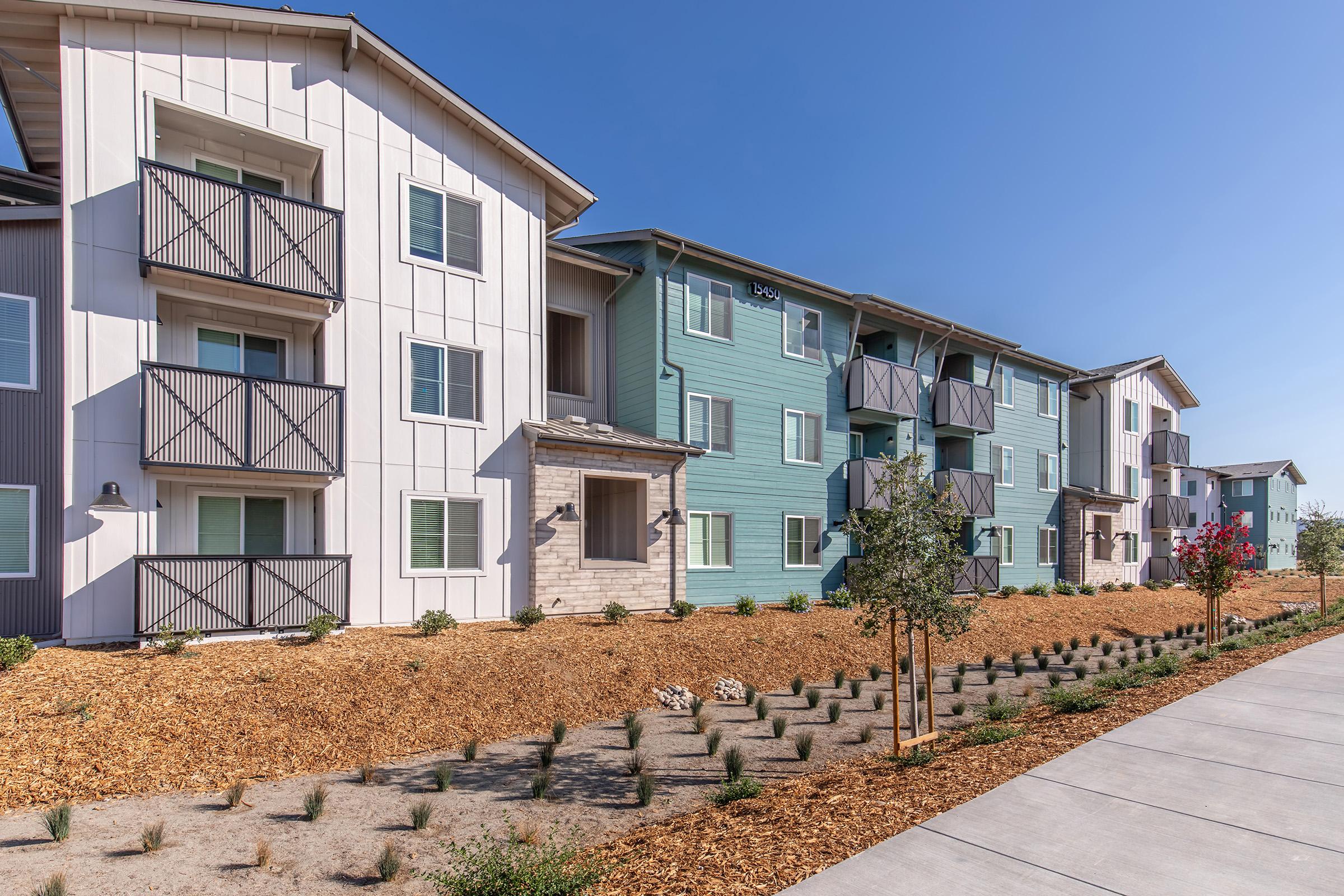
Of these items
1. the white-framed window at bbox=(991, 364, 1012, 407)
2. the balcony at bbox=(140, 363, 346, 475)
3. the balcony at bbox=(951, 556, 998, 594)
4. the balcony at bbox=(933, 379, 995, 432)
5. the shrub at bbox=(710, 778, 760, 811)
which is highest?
the white-framed window at bbox=(991, 364, 1012, 407)

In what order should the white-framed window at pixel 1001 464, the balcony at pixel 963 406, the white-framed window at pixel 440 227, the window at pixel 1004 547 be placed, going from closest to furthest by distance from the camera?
1. the white-framed window at pixel 440 227
2. the balcony at pixel 963 406
3. the window at pixel 1004 547
4. the white-framed window at pixel 1001 464

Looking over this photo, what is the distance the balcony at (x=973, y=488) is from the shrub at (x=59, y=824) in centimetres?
2269

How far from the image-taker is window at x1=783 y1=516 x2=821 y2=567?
20344mm

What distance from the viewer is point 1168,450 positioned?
115ft

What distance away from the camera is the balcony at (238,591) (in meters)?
11.1

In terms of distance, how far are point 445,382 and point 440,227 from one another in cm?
337

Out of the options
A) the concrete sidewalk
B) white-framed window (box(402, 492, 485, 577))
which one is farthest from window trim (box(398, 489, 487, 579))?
the concrete sidewalk

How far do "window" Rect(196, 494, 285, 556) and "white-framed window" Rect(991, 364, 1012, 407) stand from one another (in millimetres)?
24379

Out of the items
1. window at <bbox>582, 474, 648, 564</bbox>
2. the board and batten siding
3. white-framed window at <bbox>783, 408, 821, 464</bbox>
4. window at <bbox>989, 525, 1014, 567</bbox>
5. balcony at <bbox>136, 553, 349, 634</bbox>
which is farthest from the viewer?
window at <bbox>989, 525, 1014, 567</bbox>

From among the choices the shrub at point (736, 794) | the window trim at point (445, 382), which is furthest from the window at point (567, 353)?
the shrub at point (736, 794)

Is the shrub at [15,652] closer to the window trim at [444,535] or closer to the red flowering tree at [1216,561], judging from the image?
the window trim at [444,535]

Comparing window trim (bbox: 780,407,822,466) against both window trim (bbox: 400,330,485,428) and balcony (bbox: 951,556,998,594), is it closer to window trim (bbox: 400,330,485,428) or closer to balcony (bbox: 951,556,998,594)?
balcony (bbox: 951,556,998,594)

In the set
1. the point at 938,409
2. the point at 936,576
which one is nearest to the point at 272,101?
the point at 936,576

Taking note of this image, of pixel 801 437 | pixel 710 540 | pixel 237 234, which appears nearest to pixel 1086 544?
pixel 801 437
